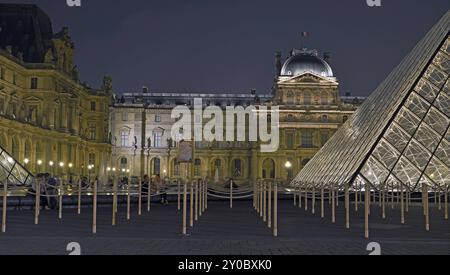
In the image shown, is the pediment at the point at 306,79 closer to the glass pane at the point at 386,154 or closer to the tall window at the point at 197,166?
the tall window at the point at 197,166

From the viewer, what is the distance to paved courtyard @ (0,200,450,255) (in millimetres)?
9625

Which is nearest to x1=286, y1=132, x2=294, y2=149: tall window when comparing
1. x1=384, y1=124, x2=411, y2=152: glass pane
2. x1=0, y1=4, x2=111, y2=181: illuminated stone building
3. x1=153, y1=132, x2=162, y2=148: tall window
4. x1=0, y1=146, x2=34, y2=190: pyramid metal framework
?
x1=153, y1=132, x2=162, y2=148: tall window

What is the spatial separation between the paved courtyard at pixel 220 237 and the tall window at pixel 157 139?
245 ft

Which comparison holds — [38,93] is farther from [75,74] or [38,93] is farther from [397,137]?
[397,137]

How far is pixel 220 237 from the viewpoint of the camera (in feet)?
38.4

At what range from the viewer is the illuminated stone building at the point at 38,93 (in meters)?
48.6

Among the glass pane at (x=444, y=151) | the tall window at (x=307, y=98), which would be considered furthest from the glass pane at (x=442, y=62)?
the tall window at (x=307, y=98)

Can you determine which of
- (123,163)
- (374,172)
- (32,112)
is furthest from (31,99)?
(374,172)

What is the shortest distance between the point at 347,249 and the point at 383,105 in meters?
17.1

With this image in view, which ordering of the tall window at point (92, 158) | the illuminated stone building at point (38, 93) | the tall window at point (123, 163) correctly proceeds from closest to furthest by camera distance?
the illuminated stone building at point (38, 93) → the tall window at point (92, 158) → the tall window at point (123, 163)

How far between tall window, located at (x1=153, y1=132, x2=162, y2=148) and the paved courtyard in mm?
74715

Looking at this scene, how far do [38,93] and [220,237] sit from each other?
1800 inches

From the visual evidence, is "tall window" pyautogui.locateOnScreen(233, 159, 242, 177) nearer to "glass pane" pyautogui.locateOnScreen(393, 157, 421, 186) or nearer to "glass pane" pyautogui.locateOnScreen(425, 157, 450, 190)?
"glass pane" pyautogui.locateOnScreen(393, 157, 421, 186)

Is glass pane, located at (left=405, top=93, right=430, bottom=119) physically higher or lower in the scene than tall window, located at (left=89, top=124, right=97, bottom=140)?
lower
